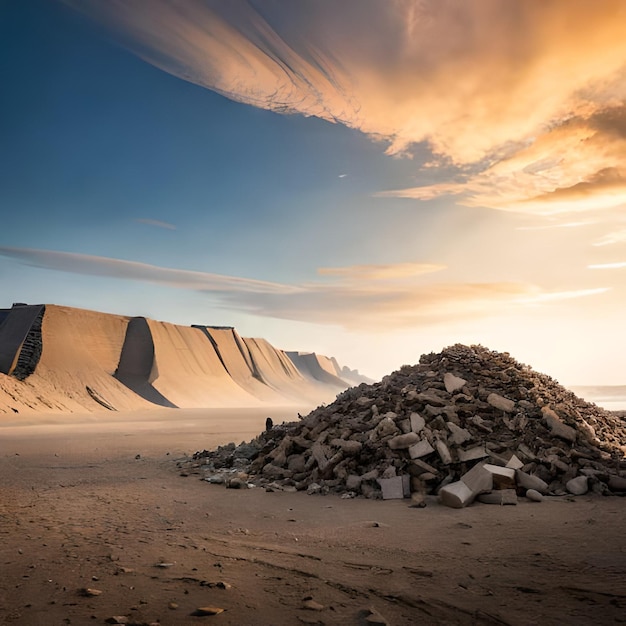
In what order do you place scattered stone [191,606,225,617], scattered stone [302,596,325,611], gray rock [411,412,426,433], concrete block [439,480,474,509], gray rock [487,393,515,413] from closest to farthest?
scattered stone [191,606,225,617] < scattered stone [302,596,325,611] < concrete block [439,480,474,509] < gray rock [411,412,426,433] < gray rock [487,393,515,413]

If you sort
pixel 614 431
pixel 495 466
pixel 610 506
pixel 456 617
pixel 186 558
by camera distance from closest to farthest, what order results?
pixel 456 617
pixel 186 558
pixel 610 506
pixel 495 466
pixel 614 431

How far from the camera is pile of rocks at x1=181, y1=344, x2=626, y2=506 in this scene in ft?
25.0

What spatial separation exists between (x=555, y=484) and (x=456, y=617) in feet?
16.4

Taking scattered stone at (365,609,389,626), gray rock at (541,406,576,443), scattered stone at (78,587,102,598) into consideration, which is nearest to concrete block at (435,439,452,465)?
gray rock at (541,406,576,443)

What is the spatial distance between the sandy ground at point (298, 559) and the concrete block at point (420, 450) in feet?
3.05

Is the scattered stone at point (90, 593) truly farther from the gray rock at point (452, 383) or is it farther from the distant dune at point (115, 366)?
the distant dune at point (115, 366)

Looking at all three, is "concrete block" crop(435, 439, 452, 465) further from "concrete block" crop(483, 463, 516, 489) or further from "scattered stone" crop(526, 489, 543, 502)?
"scattered stone" crop(526, 489, 543, 502)

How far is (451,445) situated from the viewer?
838 cm

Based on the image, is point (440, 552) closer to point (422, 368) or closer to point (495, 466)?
point (495, 466)

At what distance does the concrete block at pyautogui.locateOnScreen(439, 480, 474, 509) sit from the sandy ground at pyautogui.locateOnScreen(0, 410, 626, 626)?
14 cm

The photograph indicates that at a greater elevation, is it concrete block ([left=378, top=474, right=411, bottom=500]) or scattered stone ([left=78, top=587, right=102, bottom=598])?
concrete block ([left=378, top=474, right=411, bottom=500])

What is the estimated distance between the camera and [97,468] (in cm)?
1084

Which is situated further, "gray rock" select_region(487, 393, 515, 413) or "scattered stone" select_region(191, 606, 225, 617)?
"gray rock" select_region(487, 393, 515, 413)

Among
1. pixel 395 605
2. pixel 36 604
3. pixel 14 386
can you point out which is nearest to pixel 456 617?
pixel 395 605
